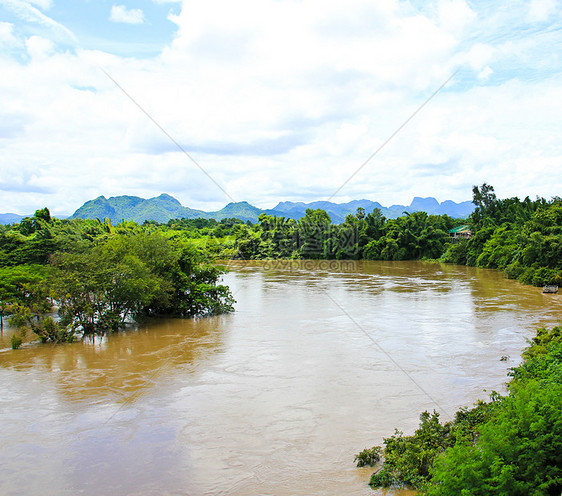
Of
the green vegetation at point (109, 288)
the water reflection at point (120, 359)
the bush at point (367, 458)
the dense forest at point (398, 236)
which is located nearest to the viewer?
the bush at point (367, 458)

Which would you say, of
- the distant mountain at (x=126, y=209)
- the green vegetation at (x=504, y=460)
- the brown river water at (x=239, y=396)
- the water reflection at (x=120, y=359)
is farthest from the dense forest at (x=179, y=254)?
the distant mountain at (x=126, y=209)

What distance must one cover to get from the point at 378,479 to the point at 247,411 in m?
3.70

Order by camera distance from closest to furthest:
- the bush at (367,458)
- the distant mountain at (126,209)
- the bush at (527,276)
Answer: the bush at (367,458) < the bush at (527,276) < the distant mountain at (126,209)

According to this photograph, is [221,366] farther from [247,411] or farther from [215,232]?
[215,232]

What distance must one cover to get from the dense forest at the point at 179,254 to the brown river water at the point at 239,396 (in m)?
1.18

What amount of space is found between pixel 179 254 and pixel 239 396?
1066cm

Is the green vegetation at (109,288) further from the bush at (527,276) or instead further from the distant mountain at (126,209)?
the distant mountain at (126,209)

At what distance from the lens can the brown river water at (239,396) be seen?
7.22 m

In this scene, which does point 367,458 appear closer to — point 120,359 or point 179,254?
point 120,359

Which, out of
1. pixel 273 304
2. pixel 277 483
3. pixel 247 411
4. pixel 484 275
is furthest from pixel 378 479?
pixel 484 275

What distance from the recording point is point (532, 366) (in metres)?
9.17

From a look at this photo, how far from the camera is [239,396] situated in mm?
10516

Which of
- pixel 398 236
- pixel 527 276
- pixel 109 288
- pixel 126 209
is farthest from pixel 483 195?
pixel 126 209

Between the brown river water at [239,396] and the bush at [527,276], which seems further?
the bush at [527,276]
